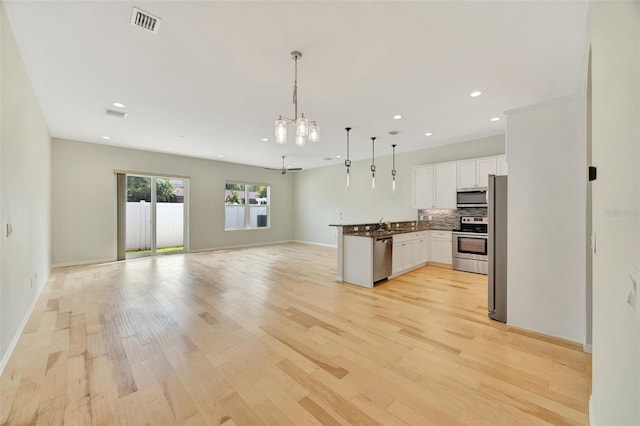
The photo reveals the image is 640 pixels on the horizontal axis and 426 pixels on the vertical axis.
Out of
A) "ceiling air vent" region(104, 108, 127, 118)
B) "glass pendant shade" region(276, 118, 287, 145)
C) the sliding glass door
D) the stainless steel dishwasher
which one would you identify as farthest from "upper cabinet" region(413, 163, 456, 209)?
the sliding glass door

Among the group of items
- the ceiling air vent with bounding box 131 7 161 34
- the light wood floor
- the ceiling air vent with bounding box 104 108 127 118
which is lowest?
the light wood floor

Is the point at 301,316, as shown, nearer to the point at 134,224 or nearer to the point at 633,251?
the point at 633,251

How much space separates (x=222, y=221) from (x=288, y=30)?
739cm

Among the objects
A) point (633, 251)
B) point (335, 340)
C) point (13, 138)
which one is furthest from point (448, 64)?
point (13, 138)

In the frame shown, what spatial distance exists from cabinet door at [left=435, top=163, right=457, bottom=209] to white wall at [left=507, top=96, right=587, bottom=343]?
10.9 ft

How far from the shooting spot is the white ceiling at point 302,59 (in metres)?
2.14

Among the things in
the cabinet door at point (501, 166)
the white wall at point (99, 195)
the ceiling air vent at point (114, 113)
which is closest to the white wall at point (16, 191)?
the ceiling air vent at point (114, 113)

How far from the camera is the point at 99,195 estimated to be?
6469 mm

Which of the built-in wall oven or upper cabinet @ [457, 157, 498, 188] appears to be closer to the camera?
upper cabinet @ [457, 157, 498, 188]

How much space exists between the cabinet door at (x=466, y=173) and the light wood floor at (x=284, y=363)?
9.27 feet

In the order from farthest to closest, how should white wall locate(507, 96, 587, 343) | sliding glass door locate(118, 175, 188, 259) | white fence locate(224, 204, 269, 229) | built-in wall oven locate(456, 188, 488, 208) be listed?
white fence locate(224, 204, 269, 229), sliding glass door locate(118, 175, 188, 259), built-in wall oven locate(456, 188, 488, 208), white wall locate(507, 96, 587, 343)

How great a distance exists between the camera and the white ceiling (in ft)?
7.03

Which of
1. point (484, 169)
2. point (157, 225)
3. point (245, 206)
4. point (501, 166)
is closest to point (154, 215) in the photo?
point (157, 225)

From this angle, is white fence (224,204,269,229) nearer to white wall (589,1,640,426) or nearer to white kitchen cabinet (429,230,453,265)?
white kitchen cabinet (429,230,453,265)
